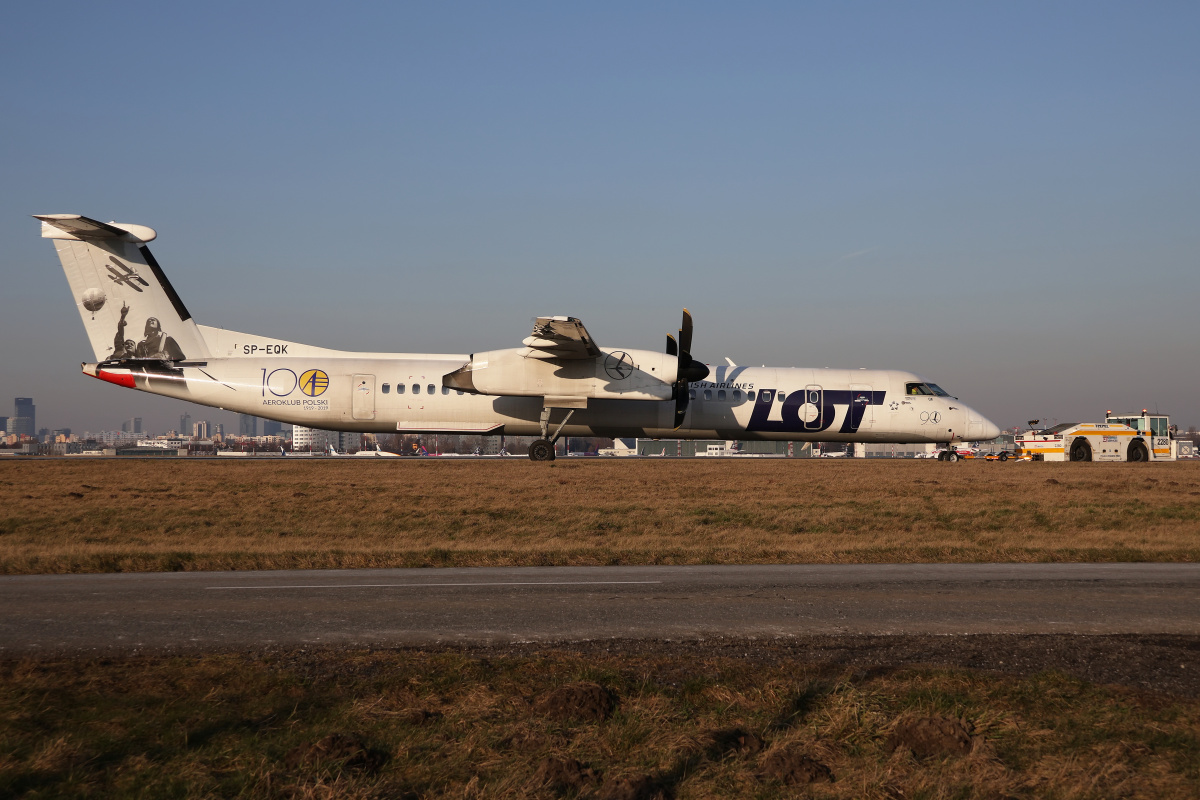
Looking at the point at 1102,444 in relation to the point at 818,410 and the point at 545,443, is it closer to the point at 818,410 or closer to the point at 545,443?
the point at 818,410

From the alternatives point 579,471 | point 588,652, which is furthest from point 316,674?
point 579,471

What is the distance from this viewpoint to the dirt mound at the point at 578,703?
585 cm

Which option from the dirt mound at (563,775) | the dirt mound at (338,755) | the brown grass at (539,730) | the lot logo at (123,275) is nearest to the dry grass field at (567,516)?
the lot logo at (123,275)

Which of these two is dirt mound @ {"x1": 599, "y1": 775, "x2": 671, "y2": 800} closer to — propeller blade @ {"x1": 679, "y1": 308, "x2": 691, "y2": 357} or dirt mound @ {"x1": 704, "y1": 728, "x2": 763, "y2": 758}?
dirt mound @ {"x1": 704, "y1": 728, "x2": 763, "y2": 758}

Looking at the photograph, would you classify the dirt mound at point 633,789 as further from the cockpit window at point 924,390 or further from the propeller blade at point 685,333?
the cockpit window at point 924,390

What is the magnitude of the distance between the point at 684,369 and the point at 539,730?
92.8 feet

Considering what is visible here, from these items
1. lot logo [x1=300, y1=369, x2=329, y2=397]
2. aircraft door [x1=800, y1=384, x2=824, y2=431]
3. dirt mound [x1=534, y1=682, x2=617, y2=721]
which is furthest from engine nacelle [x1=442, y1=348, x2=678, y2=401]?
dirt mound [x1=534, y1=682, x2=617, y2=721]

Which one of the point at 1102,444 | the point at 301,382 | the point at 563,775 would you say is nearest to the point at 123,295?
the point at 301,382

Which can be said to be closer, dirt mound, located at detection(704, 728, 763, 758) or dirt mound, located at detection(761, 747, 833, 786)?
dirt mound, located at detection(761, 747, 833, 786)

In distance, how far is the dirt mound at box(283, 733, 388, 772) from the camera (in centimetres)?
485

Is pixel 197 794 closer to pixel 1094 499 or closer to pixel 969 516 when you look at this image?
pixel 969 516

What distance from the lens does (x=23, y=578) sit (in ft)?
42.3

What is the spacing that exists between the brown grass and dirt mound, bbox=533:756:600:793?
20 mm

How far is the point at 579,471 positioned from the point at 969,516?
1312 centimetres
